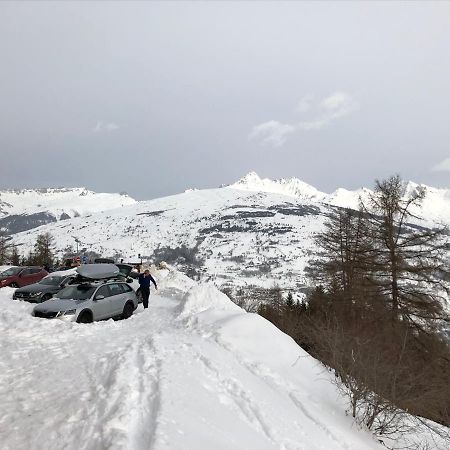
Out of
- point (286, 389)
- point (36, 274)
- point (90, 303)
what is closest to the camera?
point (286, 389)

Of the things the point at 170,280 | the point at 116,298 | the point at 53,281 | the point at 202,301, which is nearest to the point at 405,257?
the point at 202,301

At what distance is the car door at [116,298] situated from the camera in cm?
1464

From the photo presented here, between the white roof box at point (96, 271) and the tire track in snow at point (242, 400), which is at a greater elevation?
the white roof box at point (96, 271)

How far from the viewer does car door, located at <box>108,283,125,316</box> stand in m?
14.6

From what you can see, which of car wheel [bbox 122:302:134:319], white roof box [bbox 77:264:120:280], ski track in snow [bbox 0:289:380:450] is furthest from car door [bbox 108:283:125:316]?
ski track in snow [bbox 0:289:380:450]

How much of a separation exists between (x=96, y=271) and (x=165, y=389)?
11.8m

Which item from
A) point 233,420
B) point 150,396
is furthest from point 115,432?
point 233,420

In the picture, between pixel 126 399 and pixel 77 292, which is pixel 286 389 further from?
pixel 77 292

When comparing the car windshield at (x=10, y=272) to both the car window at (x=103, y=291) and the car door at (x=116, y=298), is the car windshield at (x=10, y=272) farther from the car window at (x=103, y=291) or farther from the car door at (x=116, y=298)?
the car window at (x=103, y=291)

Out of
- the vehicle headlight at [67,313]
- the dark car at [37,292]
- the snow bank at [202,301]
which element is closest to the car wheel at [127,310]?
the snow bank at [202,301]

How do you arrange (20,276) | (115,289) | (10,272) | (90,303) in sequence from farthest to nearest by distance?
(10,272)
(20,276)
(115,289)
(90,303)

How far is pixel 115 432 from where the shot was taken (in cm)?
466

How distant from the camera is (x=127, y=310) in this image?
605 inches

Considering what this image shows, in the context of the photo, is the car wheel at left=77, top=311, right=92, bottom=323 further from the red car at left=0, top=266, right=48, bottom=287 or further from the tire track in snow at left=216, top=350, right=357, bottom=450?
the red car at left=0, top=266, right=48, bottom=287
